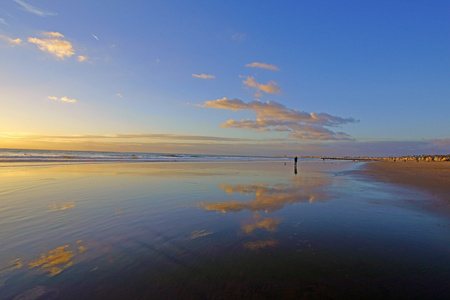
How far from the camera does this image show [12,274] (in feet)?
13.2

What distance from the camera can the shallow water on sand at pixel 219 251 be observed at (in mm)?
3680

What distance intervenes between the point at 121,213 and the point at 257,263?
5526mm

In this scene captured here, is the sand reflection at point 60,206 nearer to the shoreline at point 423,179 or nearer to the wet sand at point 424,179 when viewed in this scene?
the shoreline at point 423,179

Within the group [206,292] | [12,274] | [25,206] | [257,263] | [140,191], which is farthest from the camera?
[140,191]

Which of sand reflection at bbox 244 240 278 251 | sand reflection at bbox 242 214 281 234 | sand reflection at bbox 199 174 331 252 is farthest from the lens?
sand reflection at bbox 242 214 281 234

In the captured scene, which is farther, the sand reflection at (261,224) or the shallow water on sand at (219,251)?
the sand reflection at (261,224)

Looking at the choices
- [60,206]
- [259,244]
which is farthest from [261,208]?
[60,206]

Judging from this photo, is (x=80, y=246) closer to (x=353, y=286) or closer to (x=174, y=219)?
(x=174, y=219)

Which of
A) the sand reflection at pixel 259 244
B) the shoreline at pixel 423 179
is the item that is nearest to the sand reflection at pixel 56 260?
the sand reflection at pixel 259 244

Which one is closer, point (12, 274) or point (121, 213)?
point (12, 274)

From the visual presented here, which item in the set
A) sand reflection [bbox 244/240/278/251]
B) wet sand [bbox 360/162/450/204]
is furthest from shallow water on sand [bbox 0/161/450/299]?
wet sand [bbox 360/162/450/204]

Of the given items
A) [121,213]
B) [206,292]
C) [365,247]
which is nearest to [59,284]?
[206,292]

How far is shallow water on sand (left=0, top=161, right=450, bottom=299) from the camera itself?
3.68 metres

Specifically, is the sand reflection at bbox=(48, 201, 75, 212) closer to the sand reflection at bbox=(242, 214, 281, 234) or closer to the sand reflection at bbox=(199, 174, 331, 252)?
the sand reflection at bbox=(199, 174, 331, 252)
